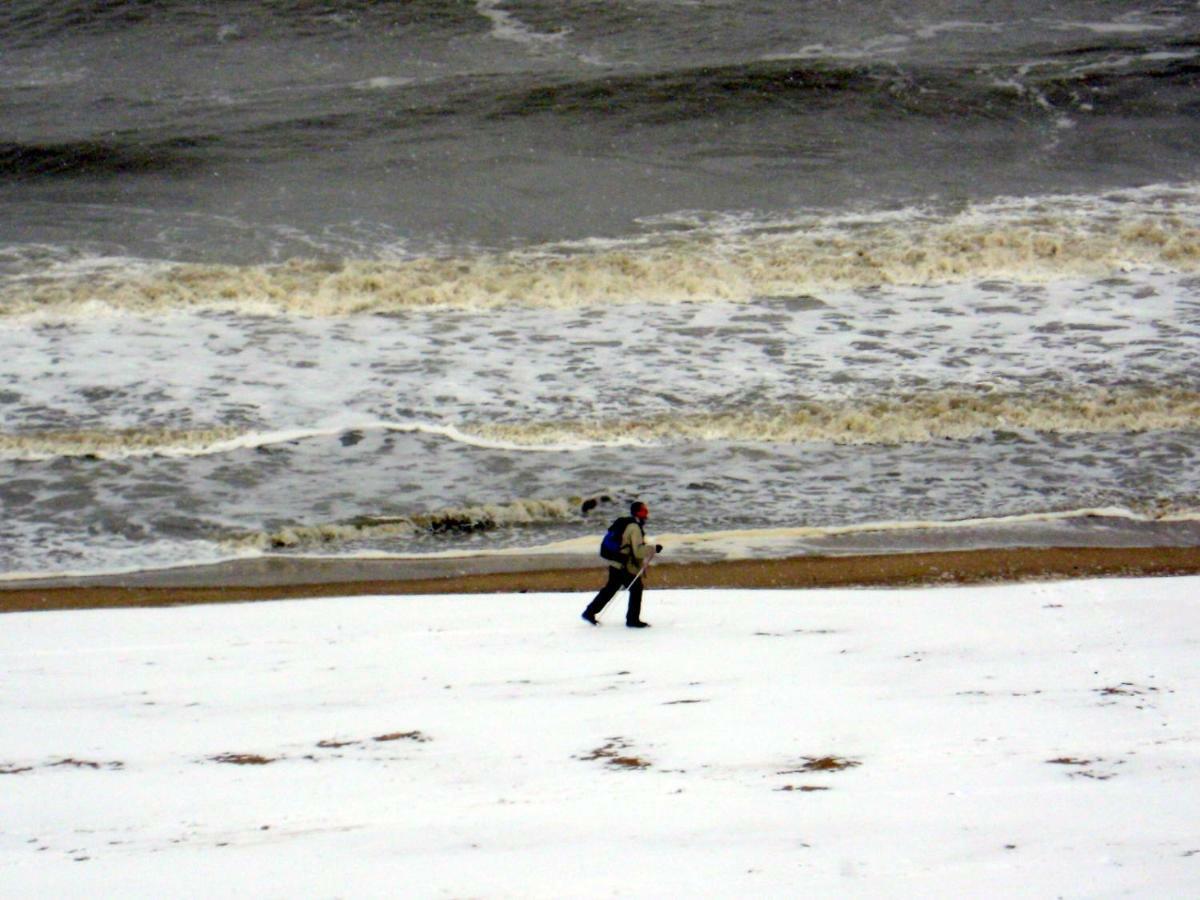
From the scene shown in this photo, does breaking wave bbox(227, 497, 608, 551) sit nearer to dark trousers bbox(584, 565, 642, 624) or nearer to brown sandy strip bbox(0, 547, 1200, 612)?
brown sandy strip bbox(0, 547, 1200, 612)

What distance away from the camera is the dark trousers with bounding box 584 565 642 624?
376 inches

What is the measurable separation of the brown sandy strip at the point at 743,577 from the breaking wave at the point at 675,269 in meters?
6.97

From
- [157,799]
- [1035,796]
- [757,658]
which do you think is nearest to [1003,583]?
[757,658]

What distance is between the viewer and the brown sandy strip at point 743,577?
1102 cm

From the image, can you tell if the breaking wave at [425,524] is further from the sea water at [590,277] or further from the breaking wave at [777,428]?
the breaking wave at [777,428]

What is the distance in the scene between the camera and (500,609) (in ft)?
33.3

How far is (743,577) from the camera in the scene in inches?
444

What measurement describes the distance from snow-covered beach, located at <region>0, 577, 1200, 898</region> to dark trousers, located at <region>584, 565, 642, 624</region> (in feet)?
0.76

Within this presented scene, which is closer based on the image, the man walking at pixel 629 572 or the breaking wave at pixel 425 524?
the man walking at pixel 629 572

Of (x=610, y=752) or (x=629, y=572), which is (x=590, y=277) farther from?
(x=610, y=752)

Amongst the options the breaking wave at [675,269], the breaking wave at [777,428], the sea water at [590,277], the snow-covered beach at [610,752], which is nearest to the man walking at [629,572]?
the snow-covered beach at [610,752]

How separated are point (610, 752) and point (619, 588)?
9.20 ft

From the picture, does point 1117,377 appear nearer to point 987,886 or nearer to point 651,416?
point 651,416

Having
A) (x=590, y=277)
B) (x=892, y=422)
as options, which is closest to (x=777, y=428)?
(x=892, y=422)
